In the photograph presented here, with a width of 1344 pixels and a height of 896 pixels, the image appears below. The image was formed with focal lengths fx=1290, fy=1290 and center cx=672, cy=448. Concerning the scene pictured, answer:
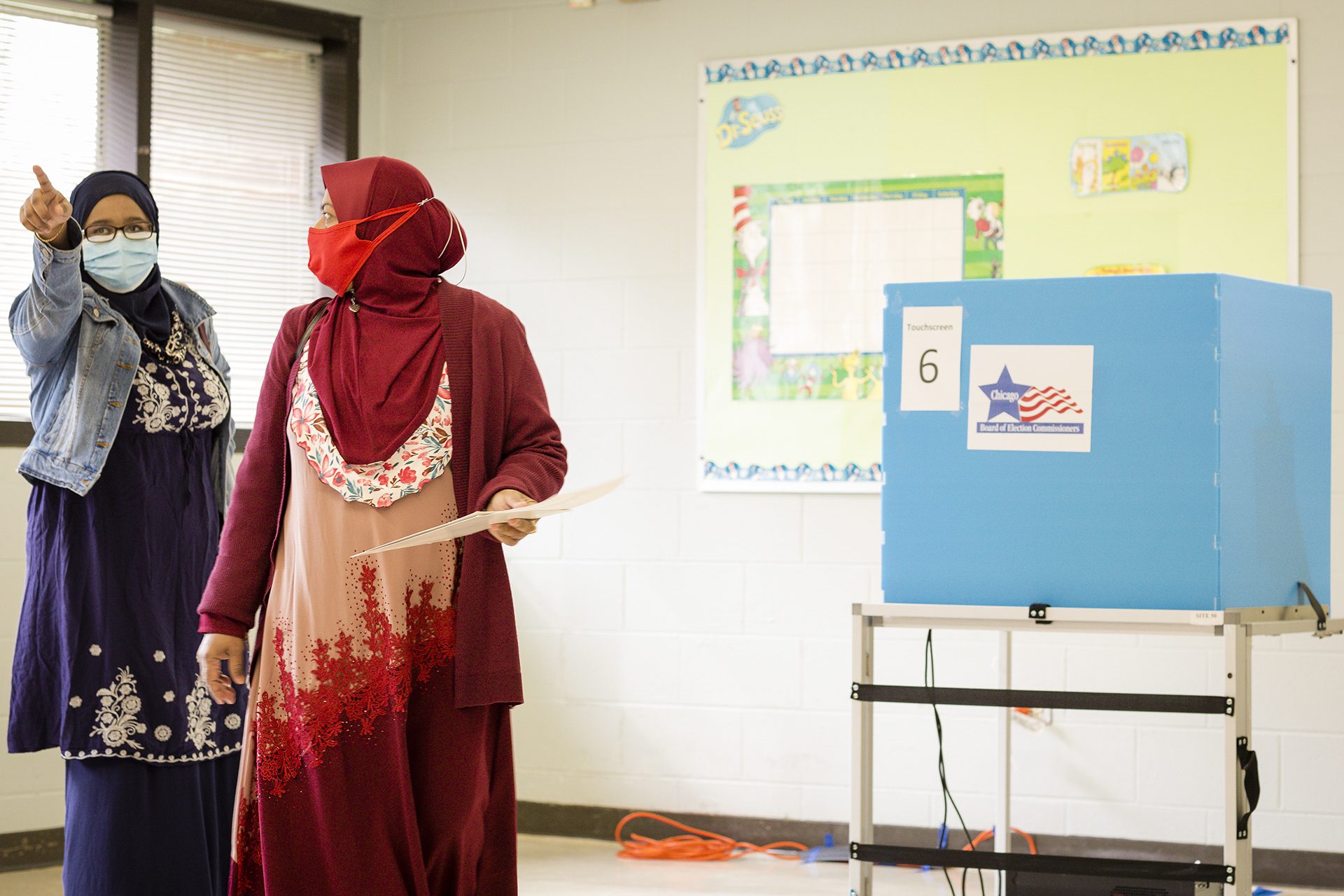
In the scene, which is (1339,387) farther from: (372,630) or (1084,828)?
(372,630)

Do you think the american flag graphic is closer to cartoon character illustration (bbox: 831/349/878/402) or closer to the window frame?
cartoon character illustration (bbox: 831/349/878/402)

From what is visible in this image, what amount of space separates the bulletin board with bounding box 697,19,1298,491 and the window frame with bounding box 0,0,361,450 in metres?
1.12

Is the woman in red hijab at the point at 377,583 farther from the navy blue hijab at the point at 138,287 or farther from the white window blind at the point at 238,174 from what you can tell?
the white window blind at the point at 238,174

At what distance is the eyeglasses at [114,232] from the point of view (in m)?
2.36

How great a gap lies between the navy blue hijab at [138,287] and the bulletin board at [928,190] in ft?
5.49

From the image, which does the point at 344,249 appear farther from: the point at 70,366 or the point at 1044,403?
the point at 1044,403

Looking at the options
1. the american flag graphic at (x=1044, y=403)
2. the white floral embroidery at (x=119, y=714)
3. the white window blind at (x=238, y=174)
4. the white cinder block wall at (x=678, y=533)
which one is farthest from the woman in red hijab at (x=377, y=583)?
the white window blind at (x=238, y=174)

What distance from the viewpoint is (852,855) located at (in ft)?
6.64

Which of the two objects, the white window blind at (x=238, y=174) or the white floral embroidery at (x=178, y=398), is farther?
the white window blind at (x=238, y=174)

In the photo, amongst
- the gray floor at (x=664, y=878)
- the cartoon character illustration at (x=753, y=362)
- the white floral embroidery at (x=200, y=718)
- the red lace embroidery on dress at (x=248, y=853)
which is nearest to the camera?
the red lace embroidery on dress at (x=248, y=853)

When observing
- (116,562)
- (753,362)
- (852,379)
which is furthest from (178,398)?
(852,379)

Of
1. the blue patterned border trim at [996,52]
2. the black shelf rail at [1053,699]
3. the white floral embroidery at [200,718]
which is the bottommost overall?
the white floral embroidery at [200,718]

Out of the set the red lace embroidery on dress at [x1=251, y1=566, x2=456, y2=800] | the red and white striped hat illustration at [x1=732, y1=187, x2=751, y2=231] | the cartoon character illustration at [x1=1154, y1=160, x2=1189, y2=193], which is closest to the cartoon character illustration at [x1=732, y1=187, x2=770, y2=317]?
the red and white striped hat illustration at [x1=732, y1=187, x2=751, y2=231]

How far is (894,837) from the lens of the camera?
3541 millimetres
